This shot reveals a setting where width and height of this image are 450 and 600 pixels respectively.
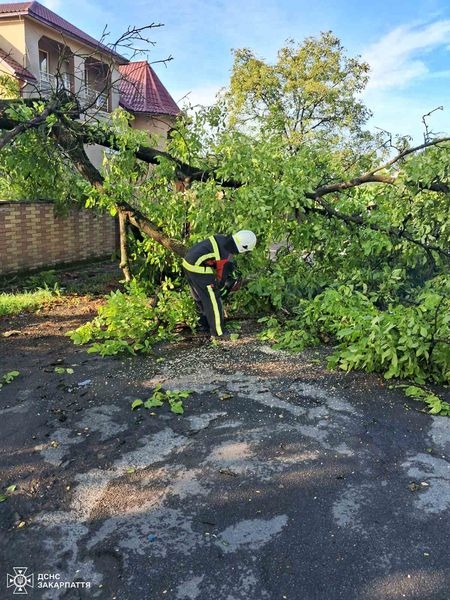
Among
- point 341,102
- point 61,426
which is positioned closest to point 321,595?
point 61,426

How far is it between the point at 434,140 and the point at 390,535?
13.9 feet

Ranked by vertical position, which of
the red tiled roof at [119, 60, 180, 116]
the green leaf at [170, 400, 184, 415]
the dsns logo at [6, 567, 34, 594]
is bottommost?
the dsns logo at [6, 567, 34, 594]

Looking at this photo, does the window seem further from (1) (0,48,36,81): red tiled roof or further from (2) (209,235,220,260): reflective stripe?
(2) (209,235,220,260): reflective stripe

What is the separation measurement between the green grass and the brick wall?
118cm

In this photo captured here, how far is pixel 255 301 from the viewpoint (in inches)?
238

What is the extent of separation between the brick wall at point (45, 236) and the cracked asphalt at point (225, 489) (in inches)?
176

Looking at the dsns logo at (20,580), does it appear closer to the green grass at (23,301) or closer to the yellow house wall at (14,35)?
the green grass at (23,301)

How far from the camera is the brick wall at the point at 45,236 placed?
8.02 meters

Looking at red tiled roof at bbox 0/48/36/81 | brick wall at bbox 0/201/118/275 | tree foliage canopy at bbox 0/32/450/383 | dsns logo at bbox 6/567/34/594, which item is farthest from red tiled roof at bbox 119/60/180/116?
dsns logo at bbox 6/567/34/594

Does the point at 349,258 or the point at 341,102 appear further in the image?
the point at 341,102

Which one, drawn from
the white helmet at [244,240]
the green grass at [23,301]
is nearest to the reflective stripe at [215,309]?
the white helmet at [244,240]

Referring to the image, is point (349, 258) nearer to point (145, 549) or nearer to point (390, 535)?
point (390, 535)

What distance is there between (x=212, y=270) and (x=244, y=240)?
47 centimetres

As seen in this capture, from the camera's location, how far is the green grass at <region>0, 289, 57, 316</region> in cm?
638
